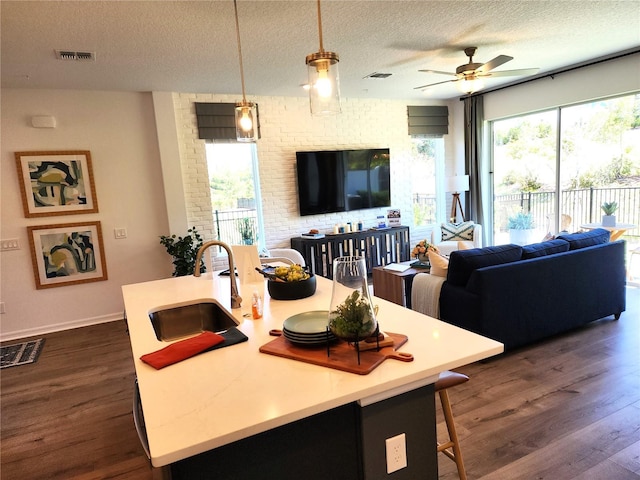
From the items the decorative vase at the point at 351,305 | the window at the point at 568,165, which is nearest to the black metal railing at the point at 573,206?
the window at the point at 568,165

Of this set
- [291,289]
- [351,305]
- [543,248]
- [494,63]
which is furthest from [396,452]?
[494,63]

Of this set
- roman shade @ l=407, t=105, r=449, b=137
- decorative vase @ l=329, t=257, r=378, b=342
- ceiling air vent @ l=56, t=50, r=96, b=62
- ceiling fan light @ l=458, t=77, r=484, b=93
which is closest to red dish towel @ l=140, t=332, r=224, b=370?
decorative vase @ l=329, t=257, r=378, b=342

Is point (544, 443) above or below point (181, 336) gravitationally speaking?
below

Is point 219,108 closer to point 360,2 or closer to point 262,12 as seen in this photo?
point 262,12

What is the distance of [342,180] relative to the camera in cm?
591

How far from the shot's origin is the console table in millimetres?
5512

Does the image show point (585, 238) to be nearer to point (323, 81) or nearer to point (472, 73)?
point (472, 73)

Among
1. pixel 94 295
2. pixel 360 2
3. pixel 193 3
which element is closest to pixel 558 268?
pixel 360 2

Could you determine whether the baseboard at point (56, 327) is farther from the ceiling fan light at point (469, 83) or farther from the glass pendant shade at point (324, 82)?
the ceiling fan light at point (469, 83)

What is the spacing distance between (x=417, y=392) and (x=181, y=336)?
1.31 metres

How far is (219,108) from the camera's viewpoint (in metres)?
5.08

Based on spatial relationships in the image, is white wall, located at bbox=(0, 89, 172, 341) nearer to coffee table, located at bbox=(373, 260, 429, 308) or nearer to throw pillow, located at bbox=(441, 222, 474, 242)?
coffee table, located at bbox=(373, 260, 429, 308)

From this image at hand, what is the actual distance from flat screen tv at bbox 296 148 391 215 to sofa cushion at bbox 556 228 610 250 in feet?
9.89

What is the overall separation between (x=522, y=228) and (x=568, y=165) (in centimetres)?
111
